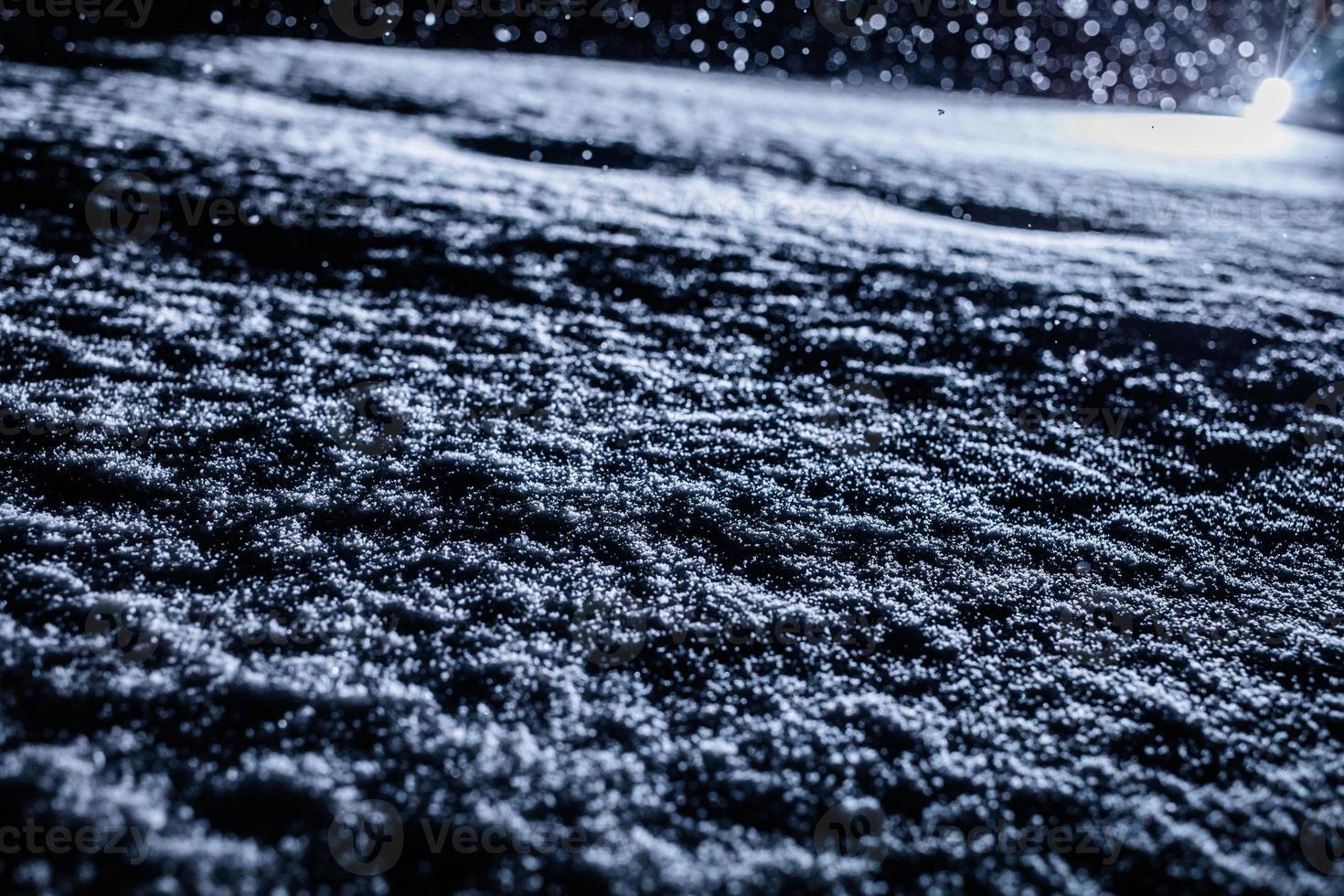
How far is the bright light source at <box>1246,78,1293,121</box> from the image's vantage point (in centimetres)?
191

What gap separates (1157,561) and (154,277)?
2.61ft

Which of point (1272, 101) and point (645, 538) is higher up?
point (1272, 101)

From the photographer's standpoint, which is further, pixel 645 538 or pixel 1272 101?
pixel 1272 101

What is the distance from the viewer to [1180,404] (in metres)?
0.66

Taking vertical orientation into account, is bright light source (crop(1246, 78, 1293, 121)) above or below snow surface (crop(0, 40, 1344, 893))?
above

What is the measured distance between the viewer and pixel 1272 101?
1.96 meters

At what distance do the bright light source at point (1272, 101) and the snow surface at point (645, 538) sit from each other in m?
1.23

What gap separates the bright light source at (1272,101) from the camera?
6.28 ft

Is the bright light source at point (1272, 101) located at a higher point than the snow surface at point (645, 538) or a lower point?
higher

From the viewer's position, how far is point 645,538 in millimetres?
472

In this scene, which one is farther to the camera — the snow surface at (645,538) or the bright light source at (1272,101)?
the bright light source at (1272,101)

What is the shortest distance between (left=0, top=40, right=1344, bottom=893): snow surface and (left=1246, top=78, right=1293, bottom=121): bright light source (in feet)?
4.03

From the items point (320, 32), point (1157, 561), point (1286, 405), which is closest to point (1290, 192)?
point (1286, 405)

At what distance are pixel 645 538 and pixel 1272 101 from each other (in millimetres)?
2247
